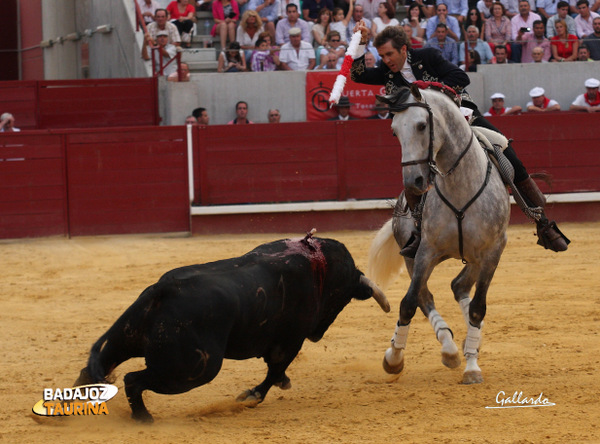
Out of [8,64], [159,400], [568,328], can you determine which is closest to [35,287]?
[159,400]

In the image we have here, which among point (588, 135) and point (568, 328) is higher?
point (588, 135)

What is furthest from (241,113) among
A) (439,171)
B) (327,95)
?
(439,171)

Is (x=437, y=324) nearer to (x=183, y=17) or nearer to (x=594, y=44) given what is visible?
(x=594, y=44)

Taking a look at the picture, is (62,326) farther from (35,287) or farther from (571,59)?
(571,59)

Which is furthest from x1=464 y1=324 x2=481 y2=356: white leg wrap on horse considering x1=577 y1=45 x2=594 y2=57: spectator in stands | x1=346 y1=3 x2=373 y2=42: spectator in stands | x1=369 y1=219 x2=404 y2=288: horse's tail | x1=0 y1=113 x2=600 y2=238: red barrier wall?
x1=577 y1=45 x2=594 y2=57: spectator in stands

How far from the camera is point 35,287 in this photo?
8000 millimetres

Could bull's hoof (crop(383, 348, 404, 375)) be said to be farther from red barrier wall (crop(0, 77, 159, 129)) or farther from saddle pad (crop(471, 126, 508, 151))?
red barrier wall (crop(0, 77, 159, 129))

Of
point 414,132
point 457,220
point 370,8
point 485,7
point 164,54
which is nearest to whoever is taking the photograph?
point 414,132

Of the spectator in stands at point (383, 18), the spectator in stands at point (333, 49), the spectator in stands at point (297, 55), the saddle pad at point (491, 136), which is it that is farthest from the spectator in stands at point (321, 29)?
the saddle pad at point (491, 136)

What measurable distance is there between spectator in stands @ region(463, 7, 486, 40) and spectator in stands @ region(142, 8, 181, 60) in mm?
4030

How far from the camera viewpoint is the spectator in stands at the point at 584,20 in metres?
12.8

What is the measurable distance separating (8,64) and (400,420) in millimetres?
16800

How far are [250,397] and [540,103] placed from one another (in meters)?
8.77

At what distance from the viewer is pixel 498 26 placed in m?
12.7
